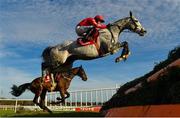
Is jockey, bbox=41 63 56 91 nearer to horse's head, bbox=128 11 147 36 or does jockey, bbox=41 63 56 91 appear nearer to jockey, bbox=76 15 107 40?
jockey, bbox=76 15 107 40

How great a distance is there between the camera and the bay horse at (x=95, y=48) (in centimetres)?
990

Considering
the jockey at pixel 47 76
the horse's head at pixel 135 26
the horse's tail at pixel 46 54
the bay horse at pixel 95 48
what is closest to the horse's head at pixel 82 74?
the jockey at pixel 47 76

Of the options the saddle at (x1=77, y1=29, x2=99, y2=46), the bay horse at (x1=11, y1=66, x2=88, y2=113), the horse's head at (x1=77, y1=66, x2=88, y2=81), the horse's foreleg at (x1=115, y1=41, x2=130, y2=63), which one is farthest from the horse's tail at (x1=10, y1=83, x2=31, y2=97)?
the horse's foreleg at (x1=115, y1=41, x2=130, y2=63)

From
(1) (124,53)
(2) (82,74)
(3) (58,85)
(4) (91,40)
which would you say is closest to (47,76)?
(3) (58,85)

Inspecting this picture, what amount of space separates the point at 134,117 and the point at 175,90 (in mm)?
551

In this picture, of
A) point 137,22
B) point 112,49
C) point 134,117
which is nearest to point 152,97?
point 134,117

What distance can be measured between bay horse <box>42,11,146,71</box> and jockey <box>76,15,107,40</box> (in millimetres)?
268

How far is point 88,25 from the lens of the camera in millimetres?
9852

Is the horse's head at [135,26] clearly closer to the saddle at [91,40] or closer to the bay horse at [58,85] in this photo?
the saddle at [91,40]

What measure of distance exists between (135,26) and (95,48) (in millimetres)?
1219

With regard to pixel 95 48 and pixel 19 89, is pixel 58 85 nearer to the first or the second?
pixel 19 89

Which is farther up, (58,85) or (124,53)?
(124,53)

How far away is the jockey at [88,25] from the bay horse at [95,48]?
0.88ft

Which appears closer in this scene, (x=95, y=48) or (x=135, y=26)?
(x=95, y=48)
